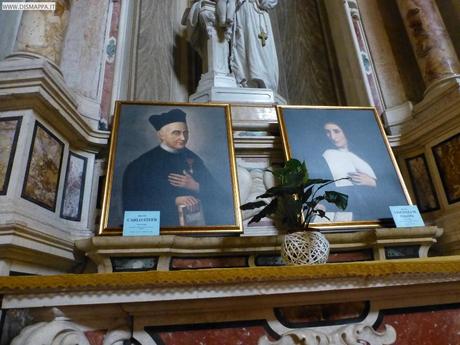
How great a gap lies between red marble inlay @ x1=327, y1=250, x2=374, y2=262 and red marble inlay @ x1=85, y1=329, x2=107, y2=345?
1.31 meters

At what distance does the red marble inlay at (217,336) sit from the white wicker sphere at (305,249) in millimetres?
413

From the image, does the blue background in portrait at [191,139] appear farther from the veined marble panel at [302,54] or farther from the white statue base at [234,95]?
the veined marble panel at [302,54]

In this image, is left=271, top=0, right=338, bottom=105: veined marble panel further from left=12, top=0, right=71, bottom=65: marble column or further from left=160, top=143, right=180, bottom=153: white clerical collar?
left=12, top=0, right=71, bottom=65: marble column

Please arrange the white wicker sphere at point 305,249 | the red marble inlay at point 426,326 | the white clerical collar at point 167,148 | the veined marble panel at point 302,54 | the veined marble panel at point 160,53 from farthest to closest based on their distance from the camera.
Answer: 1. the veined marble panel at point 302,54
2. the veined marble panel at point 160,53
3. the white clerical collar at point 167,148
4. the white wicker sphere at point 305,249
5. the red marble inlay at point 426,326

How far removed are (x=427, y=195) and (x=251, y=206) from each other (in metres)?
1.49

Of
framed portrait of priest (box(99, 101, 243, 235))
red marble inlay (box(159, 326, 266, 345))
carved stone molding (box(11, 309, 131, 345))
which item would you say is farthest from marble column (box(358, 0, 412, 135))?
carved stone molding (box(11, 309, 131, 345))

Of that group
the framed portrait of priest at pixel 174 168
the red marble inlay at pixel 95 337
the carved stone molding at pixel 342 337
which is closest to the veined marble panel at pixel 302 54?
the framed portrait of priest at pixel 174 168

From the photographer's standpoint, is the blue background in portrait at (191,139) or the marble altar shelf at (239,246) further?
the blue background in portrait at (191,139)

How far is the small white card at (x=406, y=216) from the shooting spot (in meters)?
2.10

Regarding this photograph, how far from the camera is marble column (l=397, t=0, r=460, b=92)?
2770 millimetres

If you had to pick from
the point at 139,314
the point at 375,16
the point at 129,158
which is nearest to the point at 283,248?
the point at 139,314

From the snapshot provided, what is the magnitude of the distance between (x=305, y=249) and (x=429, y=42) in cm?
233

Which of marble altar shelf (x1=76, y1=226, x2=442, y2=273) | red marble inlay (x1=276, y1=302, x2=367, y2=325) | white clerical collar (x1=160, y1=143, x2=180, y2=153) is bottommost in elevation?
red marble inlay (x1=276, y1=302, x2=367, y2=325)

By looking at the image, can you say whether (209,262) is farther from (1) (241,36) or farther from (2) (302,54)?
(2) (302,54)
